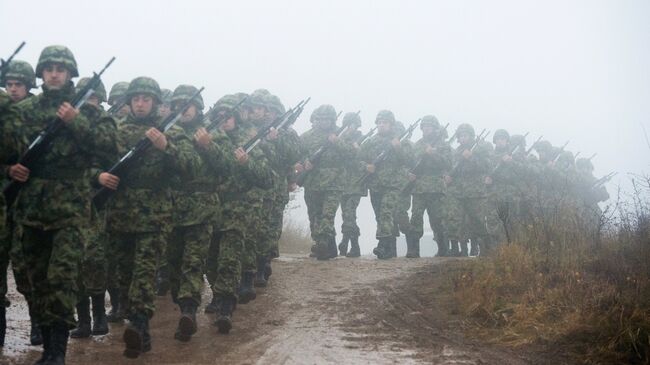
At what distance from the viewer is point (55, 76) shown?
17.4 ft

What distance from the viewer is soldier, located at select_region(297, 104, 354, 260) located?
37.2 feet

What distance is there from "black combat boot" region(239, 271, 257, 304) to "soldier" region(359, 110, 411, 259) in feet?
15.0

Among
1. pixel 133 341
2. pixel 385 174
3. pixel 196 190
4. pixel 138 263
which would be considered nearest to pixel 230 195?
pixel 196 190

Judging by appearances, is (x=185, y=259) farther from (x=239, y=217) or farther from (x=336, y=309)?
(x=336, y=309)

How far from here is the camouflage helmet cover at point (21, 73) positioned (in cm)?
629

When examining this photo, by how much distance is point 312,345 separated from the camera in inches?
227

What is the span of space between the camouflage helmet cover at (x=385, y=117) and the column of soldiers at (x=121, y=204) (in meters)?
5.33

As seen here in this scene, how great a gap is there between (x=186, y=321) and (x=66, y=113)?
7.18ft

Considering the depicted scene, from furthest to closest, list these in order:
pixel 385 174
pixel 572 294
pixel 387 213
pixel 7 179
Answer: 1. pixel 385 174
2. pixel 387 213
3. pixel 572 294
4. pixel 7 179

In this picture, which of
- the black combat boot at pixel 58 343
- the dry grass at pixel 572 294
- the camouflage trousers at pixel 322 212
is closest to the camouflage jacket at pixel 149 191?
the black combat boot at pixel 58 343

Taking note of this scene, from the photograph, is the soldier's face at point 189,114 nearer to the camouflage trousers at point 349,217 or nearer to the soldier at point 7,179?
the soldier at point 7,179

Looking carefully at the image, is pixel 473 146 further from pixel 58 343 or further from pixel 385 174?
pixel 58 343

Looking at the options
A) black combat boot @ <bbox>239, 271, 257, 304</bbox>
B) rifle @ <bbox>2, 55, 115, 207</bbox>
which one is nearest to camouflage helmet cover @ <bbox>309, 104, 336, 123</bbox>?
black combat boot @ <bbox>239, 271, 257, 304</bbox>

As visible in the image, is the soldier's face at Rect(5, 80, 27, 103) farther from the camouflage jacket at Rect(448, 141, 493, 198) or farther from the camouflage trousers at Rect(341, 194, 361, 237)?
the camouflage jacket at Rect(448, 141, 493, 198)
